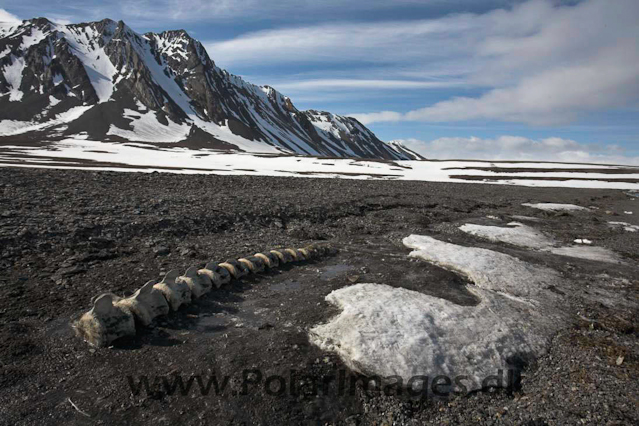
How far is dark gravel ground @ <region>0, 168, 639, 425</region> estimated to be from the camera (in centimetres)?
694

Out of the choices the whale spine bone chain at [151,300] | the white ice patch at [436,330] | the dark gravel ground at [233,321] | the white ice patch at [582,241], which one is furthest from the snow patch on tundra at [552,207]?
the whale spine bone chain at [151,300]

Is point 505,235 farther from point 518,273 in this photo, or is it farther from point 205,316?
point 205,316

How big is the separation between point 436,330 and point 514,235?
13979 mm

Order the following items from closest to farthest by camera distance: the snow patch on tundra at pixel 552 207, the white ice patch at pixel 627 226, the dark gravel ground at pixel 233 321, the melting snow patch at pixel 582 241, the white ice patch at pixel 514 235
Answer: the dark gravel ground at pixel 233 321 < the white ice patch at pixel 514 235 < the melting snow patch at pixel 582 241 < the white ice patch at pixel 627 226 < the snow patch on tundra at pixel 552 207

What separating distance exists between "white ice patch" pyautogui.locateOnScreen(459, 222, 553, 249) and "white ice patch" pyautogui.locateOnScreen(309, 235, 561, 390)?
293 inches

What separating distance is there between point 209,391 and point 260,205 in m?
17.2

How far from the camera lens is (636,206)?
40.3 meters

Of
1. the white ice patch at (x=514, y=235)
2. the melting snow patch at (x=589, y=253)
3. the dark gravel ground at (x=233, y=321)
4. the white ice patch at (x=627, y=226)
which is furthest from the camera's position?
the white ice patch at (x=627, y=226)

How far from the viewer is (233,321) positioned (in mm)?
9828

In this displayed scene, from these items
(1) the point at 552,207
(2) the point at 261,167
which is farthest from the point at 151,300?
(2) the point at 261,167

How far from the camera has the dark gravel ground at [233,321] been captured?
6941 mm

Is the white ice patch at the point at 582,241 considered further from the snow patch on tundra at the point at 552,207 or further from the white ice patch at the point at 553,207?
the white ice patch at the point at 553,207

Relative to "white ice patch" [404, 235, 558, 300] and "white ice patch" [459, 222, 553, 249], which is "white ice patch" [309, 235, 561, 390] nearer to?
"white ice patch" [404, 235, 558, 300]

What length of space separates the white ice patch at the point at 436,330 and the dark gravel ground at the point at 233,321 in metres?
→ 0.44
